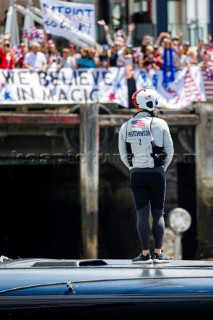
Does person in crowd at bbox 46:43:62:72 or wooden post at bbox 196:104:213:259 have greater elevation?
person in crowd at bbox 46:43:62:72

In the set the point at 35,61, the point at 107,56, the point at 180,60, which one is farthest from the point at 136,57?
the point at 35,61

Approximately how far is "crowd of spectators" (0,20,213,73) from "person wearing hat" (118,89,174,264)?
13.6 meters

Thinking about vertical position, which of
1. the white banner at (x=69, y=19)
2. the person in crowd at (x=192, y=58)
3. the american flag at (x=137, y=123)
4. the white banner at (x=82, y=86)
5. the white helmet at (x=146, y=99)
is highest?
the white banner at (x=69, y=19)

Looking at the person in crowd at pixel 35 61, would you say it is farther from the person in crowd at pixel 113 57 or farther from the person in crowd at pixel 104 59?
the person in crowd at pixel 113 57

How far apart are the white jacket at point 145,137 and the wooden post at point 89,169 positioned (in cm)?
1454

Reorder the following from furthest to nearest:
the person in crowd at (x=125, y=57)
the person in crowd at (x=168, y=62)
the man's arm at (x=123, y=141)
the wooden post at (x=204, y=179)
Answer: the wooden post at (x=204, y=179) → the person in crowd at (x=125, y=57) → the person in crowd at (x=168, y=62) → the man's arm at (x=123, y=141)

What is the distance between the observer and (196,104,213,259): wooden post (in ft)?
82.8

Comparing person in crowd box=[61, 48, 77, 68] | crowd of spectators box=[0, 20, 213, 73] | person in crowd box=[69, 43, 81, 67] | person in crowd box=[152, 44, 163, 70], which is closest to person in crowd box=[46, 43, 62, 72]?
crowd of spectators box=[0, 20, 213, 73]

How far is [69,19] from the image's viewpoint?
24484mm

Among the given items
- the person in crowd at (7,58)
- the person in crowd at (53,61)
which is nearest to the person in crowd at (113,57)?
the person in crowd at (53,61)

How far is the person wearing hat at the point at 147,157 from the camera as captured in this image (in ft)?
31.8

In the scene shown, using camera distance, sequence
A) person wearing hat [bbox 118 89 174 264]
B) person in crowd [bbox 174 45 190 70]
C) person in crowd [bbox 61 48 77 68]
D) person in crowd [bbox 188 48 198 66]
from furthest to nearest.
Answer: person in crowd [bbox 188 48 198 66] < person in crowd [bbox 174 45 190 70] < person in crowd [bbox 61 48 77 68] < person wearing hat [bbox 118 89 174 264]

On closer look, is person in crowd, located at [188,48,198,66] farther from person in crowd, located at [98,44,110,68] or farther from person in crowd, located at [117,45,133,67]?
person in crowd, located at [98,44,110,68]

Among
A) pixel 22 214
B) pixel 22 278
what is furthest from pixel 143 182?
pixel 22 214
